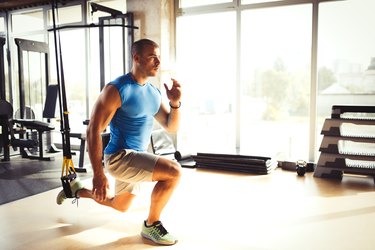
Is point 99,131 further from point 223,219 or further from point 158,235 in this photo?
point 223,219

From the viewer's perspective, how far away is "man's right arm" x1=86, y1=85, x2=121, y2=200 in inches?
82.7

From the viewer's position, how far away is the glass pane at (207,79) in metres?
5.36

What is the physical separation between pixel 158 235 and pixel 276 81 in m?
3.36

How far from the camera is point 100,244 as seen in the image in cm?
240

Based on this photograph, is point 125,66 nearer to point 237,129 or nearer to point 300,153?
point 237,129

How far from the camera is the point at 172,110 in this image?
2533mm

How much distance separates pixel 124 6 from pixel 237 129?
2.85 meters

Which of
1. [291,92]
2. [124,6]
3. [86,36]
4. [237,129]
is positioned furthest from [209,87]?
[86,36]

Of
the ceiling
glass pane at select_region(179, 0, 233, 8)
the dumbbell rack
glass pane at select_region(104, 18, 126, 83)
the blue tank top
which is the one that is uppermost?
the ceiling

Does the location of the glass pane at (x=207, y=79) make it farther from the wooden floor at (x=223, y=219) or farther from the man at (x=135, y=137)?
the man at (x=135, y=137)

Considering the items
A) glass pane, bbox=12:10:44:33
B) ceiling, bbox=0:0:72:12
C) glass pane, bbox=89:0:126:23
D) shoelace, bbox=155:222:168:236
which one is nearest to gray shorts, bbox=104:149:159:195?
shoelace, bbox=155:222:168:236

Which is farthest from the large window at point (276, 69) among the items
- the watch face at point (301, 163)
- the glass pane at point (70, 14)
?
the glass pane at point (70, 14)

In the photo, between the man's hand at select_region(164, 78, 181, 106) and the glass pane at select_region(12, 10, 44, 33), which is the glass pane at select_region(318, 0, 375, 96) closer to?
the man's hand at select_region(164, 78, 181, 106)

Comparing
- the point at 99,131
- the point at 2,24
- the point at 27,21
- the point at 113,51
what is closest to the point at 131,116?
the point at 99,131
